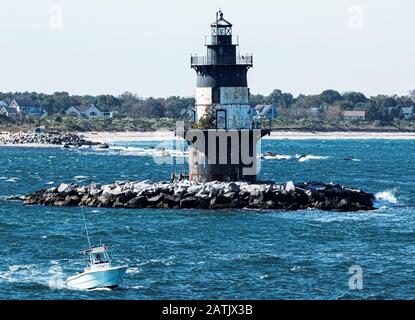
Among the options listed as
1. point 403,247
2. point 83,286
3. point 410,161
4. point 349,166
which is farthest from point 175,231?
point 410,161

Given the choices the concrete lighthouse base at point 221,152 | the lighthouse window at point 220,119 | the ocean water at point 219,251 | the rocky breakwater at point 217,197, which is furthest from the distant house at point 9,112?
the lighthouse window at point 220,119

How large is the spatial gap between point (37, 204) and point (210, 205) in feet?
33.8

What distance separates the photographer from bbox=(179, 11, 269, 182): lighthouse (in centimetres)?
5734

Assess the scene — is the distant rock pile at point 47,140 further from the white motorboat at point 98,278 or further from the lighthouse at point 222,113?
the white motorboat at point 98,278

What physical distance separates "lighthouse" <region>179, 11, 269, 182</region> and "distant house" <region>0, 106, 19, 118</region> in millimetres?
128941

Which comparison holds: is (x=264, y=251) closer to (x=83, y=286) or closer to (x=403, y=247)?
(x=403, y=247)

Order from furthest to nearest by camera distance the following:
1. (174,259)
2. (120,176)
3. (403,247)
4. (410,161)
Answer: (410,161), (120,176), (403,247), (174,259)

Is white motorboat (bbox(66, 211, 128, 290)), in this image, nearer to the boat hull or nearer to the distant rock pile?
the boat hull

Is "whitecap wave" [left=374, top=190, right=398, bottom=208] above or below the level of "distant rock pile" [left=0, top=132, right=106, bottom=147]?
above

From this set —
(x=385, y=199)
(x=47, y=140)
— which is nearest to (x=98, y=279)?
(x=385, y=199)

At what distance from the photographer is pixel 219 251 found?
42906 millimetres

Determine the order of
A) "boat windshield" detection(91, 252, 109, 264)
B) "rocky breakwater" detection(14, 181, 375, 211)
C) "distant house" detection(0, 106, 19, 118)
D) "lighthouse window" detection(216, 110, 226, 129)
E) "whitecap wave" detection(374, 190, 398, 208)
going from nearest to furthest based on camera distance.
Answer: "boat windshield" detection(91, 252, 109, 264) < "rocky breakwater" detection(14, 181, 375, 211) < "lighthouse window" detection(216, 110, 226, 129) < "whitecap wave" detection(374, 190, 398, 208) < "distant house" detection(0, 106, 19, 118)

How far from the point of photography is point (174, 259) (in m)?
40.6

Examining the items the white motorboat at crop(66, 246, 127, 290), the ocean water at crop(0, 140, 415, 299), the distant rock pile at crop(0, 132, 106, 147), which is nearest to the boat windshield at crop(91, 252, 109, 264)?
the white motorboat at crop(66, 246, 127, 290)
